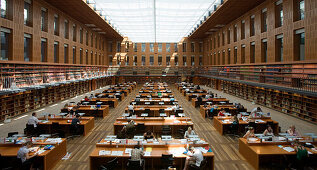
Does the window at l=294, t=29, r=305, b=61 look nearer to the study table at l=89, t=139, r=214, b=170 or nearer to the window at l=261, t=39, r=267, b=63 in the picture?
the window at l=261, t=39, r=267, b=63

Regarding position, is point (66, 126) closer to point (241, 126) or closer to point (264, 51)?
point (241, 126)

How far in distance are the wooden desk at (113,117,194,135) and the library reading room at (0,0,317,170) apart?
0.05 metres

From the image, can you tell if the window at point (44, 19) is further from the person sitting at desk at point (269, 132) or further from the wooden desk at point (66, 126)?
the person sitting at desk at point (269, 132)

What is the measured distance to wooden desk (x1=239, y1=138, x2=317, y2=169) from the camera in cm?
597

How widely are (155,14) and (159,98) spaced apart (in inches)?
474

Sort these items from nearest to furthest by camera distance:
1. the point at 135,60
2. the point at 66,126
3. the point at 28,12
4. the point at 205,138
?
the point at 205,138
the point at 66,126
the point at 28,12
the point at 135,60

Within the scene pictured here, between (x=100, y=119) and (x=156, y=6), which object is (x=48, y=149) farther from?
(x=156, y=6)

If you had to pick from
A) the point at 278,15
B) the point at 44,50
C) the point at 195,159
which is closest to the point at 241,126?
the point at 195,159

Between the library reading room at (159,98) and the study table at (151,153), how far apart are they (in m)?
0.03

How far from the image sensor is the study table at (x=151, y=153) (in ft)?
19.0

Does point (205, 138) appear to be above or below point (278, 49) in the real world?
below

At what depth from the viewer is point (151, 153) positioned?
589 cm

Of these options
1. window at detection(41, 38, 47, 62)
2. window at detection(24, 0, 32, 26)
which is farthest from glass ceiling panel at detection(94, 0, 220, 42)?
window at detection(41, 38, 47, 62)

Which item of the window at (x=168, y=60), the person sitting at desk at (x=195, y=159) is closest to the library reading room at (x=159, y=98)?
the person sitting at desk at (x=195, y=159)
